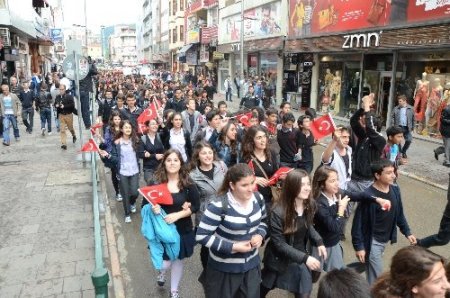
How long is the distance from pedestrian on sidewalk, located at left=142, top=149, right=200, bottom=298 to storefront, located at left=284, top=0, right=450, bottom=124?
421 inches

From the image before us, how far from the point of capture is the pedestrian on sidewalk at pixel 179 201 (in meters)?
4.28

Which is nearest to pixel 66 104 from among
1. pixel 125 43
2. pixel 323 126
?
pixel 323 126

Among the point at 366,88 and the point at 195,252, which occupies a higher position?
the point at 366,88

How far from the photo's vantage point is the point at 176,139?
24.3 feet

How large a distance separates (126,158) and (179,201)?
9.07 feet

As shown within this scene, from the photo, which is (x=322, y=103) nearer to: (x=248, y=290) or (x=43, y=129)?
(x=43, y=129)

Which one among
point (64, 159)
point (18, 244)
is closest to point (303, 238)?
point (18, 244)

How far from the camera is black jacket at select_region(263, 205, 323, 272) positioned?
3.44 m

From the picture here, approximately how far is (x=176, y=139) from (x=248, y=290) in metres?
4.23

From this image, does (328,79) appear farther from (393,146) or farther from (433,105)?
(393,146)

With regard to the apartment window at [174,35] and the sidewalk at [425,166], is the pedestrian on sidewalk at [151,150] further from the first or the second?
the apartment window at [174,35]

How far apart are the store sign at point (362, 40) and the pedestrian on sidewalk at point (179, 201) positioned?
12.7 metres

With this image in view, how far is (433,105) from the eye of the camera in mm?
13930

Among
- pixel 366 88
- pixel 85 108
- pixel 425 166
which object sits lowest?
pixel 425 166
